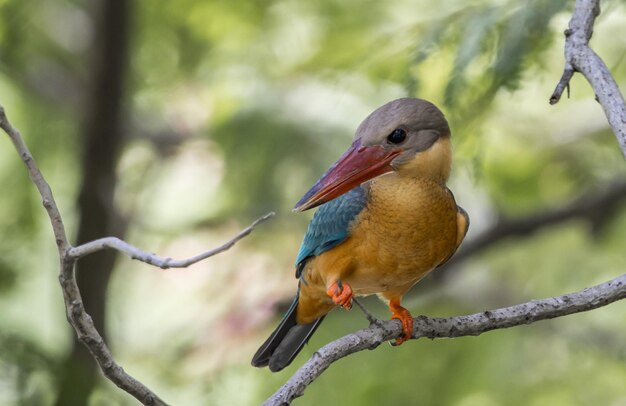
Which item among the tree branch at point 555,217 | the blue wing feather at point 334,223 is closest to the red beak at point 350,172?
the blue wing feather at point 334,223

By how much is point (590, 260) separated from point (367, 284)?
3.84 meters

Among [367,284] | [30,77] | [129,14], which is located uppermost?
[30,77]

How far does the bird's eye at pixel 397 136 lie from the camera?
338cm

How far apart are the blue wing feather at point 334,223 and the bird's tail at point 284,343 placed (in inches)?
20.8

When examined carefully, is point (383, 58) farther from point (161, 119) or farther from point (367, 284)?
point (161, 119)

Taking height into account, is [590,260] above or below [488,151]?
below

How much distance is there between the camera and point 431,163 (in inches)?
137

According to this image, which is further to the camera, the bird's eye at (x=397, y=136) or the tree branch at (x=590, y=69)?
the bird's eye at (x=397, y=136)

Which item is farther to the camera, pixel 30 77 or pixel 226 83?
pixel 226 83

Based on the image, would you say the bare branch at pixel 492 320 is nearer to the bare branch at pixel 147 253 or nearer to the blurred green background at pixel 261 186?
the bare branch at pixel 147 253

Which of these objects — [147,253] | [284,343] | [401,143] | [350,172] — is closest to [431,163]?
[401,143]

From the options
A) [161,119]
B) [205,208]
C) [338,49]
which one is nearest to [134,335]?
[205,208]

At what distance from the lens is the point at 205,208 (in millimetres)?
7766

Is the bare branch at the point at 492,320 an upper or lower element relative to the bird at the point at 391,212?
lower
